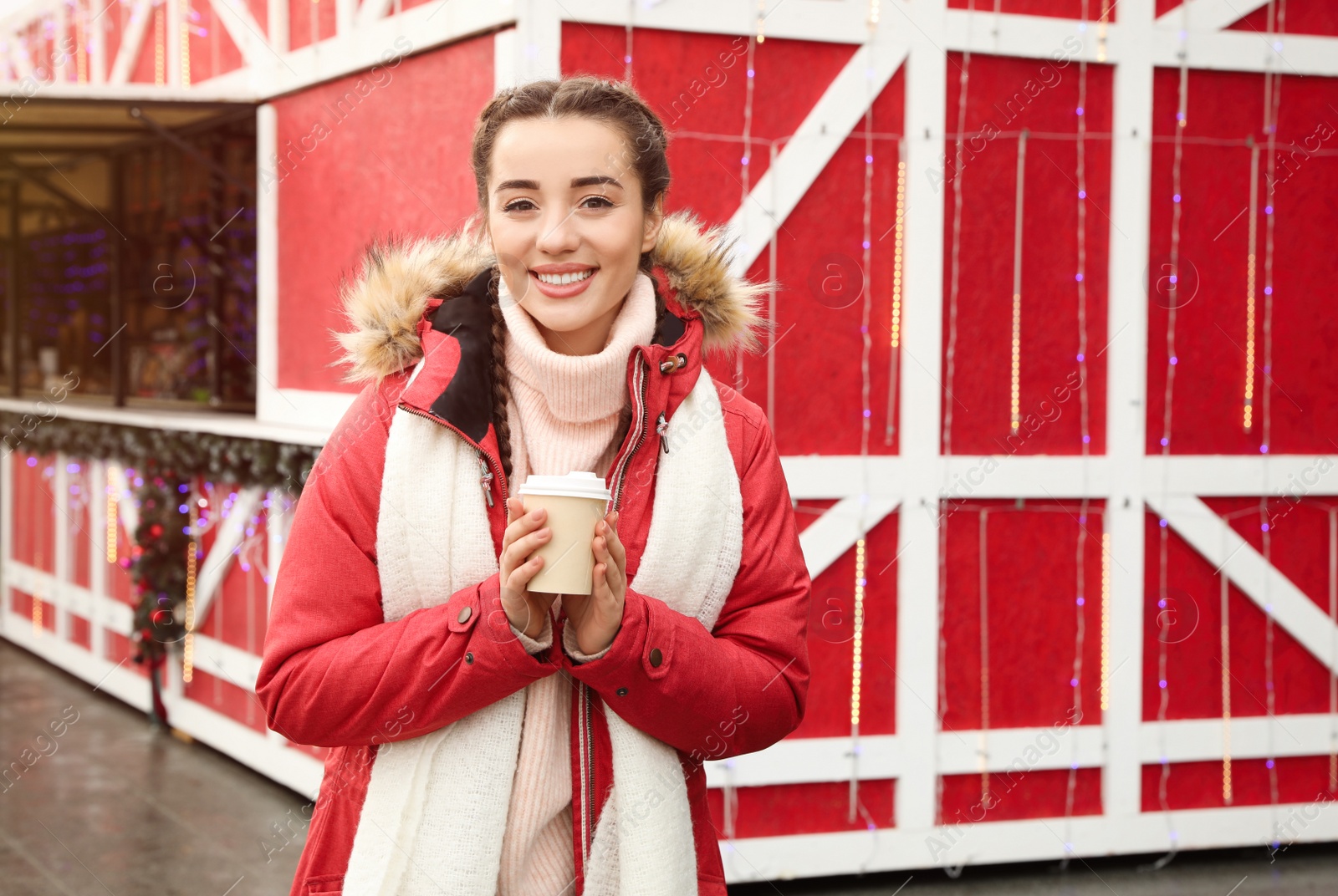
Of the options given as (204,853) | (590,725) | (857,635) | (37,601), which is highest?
(590,725)

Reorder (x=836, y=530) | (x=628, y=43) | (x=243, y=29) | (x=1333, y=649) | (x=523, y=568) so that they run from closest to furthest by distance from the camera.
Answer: (x=523, y=568) → (x=628, y=43) → (x=836, y=530) → (x=1333, y=649) → (x=243, y=29)

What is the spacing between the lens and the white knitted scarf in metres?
1.83

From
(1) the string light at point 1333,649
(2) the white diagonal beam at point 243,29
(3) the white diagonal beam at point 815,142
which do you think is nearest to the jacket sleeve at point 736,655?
(3) the white diagonal beam at point 815,142

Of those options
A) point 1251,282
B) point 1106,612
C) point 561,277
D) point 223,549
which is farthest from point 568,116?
point 223,549

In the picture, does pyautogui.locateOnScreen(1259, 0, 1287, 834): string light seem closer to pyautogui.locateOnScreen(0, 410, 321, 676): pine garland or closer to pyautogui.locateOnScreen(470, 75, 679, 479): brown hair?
pyautogui.locateOnScreen(470, 75, 679, 479): brown hair

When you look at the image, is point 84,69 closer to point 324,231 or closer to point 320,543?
point 324,231

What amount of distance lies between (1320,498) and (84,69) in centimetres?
758

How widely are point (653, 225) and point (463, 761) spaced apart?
913mm

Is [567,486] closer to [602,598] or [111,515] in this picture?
[602,598]

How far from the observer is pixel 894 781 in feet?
16.0

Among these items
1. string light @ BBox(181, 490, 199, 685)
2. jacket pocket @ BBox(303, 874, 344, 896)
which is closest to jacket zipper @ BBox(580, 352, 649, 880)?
jacket pocket @ BBox(303, 874, 344, 896)

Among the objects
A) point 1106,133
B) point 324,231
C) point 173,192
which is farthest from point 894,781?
point 173,192

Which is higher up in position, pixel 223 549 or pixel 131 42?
pixel 131 42

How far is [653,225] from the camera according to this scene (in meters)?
2.13
